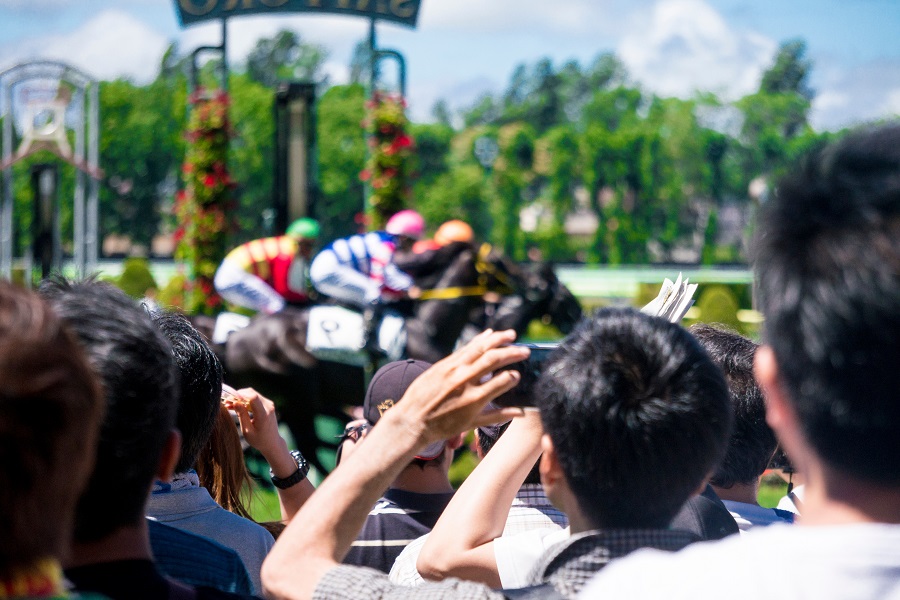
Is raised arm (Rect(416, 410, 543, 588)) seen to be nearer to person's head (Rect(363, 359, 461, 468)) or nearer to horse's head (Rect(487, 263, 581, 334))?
person's head (Rect(363, 359, 461, 468))

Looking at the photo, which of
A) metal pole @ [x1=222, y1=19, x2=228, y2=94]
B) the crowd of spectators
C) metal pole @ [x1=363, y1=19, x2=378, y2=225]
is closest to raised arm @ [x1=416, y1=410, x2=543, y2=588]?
the crowd of spectators

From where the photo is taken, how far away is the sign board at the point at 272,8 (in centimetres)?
959

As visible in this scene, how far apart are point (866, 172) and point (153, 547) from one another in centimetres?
106

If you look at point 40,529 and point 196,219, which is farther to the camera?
point 196,219

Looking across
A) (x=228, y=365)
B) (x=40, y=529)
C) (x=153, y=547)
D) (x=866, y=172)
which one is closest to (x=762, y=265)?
(x=866, y=172)

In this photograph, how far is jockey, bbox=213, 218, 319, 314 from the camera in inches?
294

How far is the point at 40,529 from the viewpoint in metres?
0.90

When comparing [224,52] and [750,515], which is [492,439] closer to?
[750,515]

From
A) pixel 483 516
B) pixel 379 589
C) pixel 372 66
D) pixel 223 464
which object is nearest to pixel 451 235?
pixel 372 66

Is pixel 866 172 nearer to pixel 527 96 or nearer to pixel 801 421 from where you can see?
pixel 801 421

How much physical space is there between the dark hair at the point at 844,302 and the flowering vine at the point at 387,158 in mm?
8487

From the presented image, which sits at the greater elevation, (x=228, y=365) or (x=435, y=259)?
(x=435, y=259)

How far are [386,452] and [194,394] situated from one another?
0.66 m

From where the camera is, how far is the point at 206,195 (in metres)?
9.80
